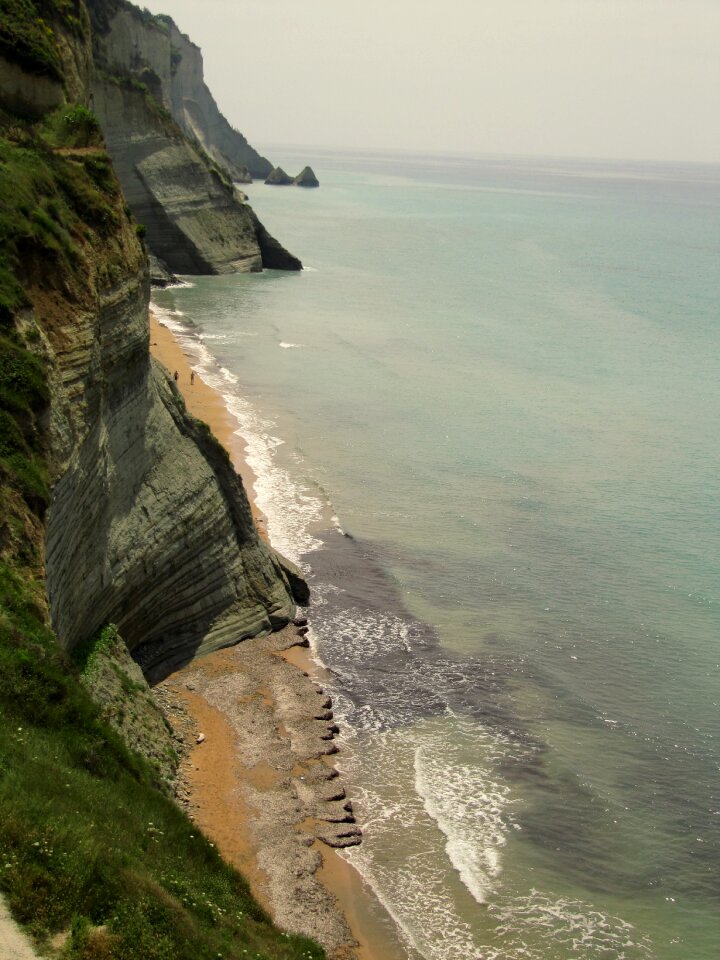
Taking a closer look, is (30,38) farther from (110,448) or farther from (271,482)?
(271,482)

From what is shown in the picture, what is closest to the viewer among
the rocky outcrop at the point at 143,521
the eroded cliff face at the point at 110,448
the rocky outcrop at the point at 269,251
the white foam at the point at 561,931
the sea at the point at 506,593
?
the white foam at the point at 561,931

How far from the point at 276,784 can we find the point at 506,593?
1350 centimetres

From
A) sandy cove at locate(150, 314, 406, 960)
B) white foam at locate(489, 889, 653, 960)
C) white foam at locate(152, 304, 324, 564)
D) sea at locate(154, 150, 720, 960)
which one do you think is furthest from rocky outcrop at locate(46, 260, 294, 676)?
white foam at locate(489, 889, 653, 960)

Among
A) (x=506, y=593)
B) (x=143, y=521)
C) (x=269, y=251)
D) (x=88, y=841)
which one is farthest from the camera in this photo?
(x=269, y=251)

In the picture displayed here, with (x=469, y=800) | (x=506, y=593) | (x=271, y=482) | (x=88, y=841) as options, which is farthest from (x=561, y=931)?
(x=271, y=482)

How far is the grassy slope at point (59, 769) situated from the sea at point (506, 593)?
A: 624 centimetres

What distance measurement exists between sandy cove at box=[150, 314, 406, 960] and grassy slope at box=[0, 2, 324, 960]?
9.23 ft

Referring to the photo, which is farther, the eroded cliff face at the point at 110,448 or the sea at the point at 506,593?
the sea at the point at 506,593

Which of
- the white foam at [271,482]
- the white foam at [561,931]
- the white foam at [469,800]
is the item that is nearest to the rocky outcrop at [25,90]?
the white foam at [271,482]

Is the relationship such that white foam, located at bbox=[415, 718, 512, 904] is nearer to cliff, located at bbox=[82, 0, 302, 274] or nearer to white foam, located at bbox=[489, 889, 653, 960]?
white foam, located at bbox=[489, 889, 653, 960]

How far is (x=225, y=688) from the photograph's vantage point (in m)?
25.7

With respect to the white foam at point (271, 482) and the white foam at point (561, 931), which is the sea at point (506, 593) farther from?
the white foam at point (271, 482)

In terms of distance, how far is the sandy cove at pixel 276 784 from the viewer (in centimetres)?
1923

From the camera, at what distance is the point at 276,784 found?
22516 millimetres
